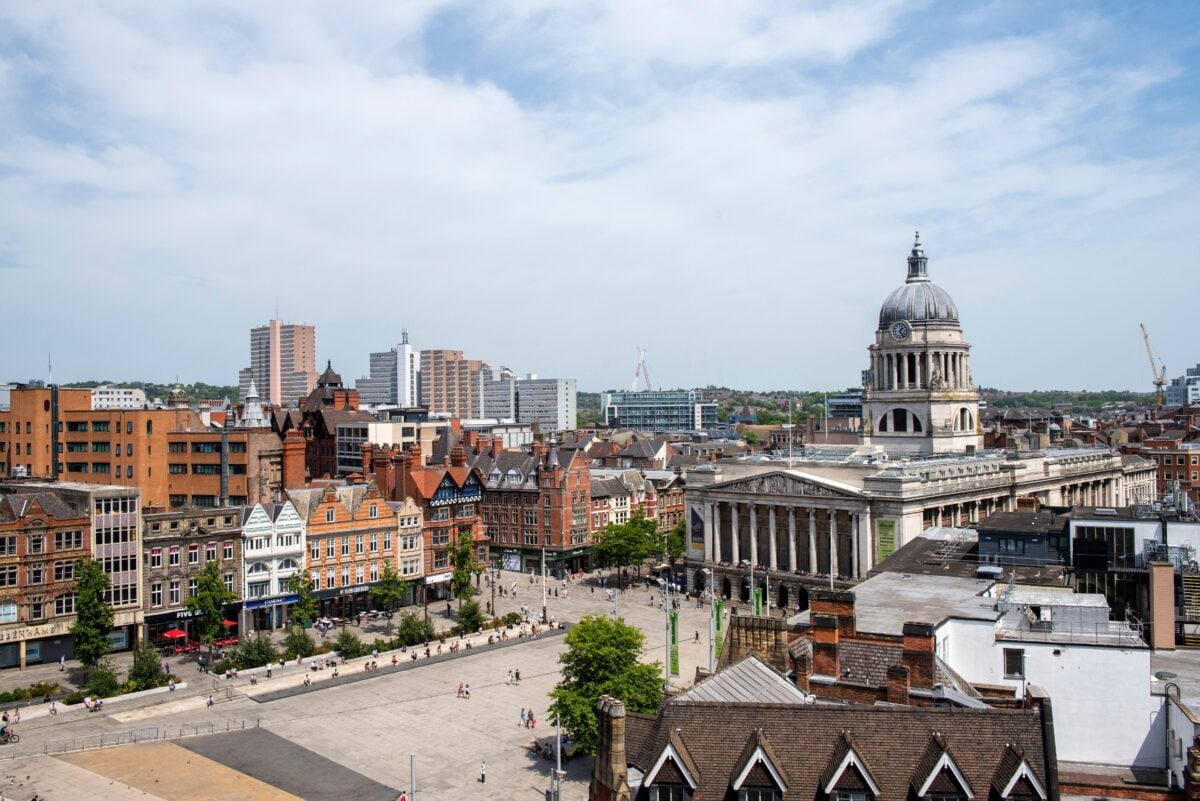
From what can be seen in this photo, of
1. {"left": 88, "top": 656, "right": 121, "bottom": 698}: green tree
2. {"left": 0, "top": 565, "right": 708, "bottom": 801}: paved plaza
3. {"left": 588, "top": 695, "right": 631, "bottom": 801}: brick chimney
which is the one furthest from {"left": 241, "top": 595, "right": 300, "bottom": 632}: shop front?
{"left": 588, "top": 695, "right": 631, "bottom": 801}: brick chimney

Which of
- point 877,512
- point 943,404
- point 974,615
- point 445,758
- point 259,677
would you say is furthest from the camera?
point 943,404

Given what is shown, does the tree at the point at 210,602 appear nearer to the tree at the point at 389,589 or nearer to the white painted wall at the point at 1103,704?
the tree at the point at 389,589

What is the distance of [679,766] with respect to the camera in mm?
26516

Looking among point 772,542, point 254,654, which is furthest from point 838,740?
point 772,542

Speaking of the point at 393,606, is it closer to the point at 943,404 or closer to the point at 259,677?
the point at 259,677

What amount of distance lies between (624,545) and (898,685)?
3407 inches

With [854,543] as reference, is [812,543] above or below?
below

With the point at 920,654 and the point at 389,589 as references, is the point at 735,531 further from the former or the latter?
the point at 920,654

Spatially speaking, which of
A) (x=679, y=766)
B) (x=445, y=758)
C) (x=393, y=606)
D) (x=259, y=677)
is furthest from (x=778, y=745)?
(x=393, y=606)

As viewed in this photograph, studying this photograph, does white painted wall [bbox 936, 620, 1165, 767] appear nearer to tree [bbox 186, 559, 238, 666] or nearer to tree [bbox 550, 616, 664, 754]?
tree [bbox 550, 616, 664, 754]

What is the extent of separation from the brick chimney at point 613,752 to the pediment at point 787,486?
287 ft

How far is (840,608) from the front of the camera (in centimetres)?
3772

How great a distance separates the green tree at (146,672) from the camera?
7388 centimetres

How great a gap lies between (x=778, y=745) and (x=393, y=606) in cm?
7670
